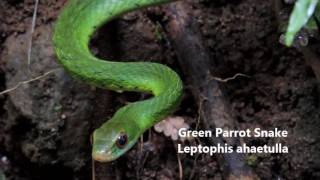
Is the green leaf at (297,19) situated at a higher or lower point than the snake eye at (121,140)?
higher

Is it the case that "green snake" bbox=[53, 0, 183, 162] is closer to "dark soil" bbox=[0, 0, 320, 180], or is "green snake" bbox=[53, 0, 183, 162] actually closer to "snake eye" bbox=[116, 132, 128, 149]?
"snake eye" bbox=[116, 132, 128, 149]

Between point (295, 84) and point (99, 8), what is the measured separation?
1287 mm

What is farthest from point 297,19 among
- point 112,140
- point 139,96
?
point 139,96

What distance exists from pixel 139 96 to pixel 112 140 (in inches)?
35.0

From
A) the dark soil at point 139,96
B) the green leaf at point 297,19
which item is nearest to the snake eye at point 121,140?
the dark soil at point 139,96

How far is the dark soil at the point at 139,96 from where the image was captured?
301 centimetres

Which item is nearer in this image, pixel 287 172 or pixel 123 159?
pixel 287 172

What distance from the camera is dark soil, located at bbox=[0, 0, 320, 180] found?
3.01 meters

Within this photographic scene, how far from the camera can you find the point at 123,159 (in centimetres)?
315

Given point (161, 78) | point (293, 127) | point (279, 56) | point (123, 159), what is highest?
point (161, 78)

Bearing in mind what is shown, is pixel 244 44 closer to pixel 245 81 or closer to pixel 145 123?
pixel 245 81

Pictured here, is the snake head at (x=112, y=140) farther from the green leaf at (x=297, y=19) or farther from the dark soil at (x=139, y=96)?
the green leaf at (x=297, y=19)

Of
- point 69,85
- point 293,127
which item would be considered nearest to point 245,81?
point 293,127

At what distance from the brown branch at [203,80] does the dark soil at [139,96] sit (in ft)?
0.52
